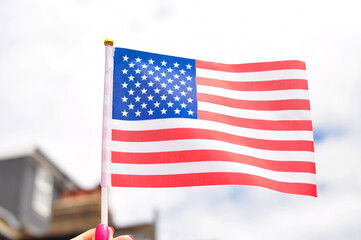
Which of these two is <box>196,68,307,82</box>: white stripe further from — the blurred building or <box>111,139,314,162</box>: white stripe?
the blurred building

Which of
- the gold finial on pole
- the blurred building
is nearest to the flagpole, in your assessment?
the gold finial on pole

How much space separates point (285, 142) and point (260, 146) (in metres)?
0.32

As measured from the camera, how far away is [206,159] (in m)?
6.67

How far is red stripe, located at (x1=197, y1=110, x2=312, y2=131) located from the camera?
23.0 ft

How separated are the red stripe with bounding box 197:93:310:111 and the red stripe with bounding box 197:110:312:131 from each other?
195 millimetres

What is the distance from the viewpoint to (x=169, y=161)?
6598 millimetres

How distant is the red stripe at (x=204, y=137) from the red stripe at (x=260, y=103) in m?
0.47

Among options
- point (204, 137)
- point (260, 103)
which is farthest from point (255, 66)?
point (204, 137)

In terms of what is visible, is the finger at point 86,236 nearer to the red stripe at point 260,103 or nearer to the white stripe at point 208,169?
the white stripe at point 208,169

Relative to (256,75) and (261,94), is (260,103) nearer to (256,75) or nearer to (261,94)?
(261,94)

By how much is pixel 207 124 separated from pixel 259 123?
672 mm

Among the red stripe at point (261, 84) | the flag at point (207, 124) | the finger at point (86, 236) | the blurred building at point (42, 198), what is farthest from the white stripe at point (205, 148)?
the blurred building at point (42, 198)

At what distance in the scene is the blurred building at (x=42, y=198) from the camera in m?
38.6

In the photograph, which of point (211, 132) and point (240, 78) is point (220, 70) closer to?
point (240, 78)
